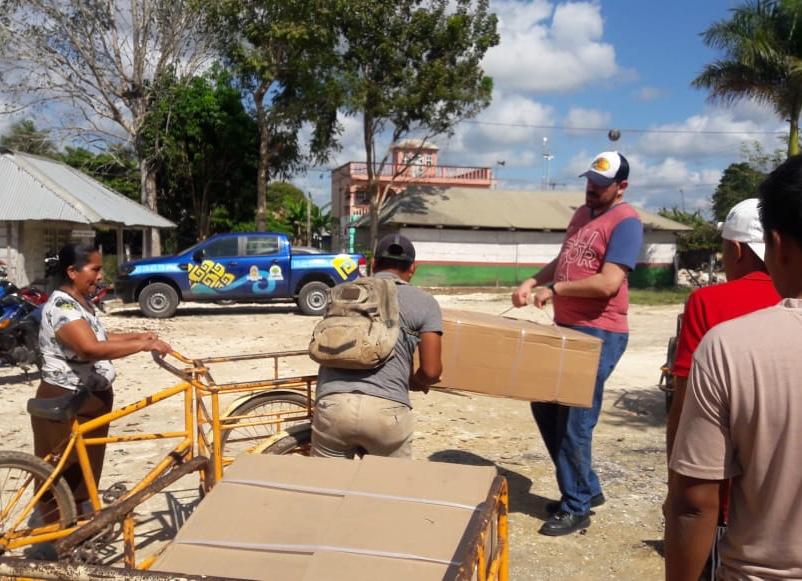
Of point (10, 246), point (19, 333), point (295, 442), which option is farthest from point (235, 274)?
point (295, 442)

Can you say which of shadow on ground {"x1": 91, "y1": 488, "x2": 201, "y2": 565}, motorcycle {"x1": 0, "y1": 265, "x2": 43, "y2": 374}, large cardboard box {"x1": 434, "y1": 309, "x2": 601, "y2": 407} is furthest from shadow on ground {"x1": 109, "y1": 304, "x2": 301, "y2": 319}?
large cardboard box {"x1": 434, "y1": 309, "x2": 601, "y2": 407}

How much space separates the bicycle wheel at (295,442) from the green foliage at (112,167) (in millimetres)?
23365

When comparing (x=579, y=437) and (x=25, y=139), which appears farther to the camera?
(x=25, y=139)

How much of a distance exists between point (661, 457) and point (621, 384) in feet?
10.1

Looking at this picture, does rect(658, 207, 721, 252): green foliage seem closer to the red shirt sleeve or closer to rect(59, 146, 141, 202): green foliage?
rect(59, 146, 141, 202): green foliage

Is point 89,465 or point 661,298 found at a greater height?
point 89,465

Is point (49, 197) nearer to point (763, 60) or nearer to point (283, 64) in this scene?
point (283, 64)

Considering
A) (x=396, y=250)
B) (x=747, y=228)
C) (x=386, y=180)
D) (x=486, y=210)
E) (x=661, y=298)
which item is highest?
(x=386, y=180)

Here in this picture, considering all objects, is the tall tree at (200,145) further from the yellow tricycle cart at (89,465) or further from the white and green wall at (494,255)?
the yellow tricycle cart at (89,465)

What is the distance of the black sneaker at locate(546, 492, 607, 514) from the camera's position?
432cm

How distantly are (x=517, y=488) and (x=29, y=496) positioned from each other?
299cm

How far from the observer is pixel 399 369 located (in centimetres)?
303

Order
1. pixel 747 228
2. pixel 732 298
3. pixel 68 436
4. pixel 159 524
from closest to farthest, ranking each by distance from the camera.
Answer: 1. pixel 732 298
2. pixel 747 228
3. pixel 68 436
4. pixel 159 524

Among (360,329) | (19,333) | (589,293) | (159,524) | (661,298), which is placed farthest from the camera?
(661,298)
